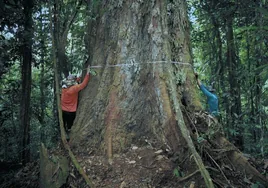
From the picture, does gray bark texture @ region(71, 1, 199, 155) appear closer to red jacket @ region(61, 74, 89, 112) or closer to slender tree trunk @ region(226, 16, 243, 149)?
red jacket @ region(61, 74, 89, 112)

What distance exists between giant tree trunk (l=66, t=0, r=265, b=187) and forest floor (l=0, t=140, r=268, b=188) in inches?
6.0

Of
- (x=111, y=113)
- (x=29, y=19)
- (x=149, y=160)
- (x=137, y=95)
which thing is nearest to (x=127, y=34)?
(x=137, y=95)

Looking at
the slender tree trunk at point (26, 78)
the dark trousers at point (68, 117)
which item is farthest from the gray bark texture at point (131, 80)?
the slender tree trunk at point (26, 78)

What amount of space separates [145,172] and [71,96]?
237 centimetres

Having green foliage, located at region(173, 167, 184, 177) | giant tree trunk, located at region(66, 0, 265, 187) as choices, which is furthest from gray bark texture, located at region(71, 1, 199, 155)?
green foliage, located at region(173, 167, 184, 177)

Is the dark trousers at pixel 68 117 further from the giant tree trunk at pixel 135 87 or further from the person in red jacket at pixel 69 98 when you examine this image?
the giant tree trunk at pixel 135 87

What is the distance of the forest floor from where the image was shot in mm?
4305

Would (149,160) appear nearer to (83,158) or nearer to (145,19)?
(83,158)

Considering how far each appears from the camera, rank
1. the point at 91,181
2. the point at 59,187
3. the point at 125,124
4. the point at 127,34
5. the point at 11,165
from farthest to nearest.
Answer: the point at 11,165, the point at 127,34, the point at 125,124, the point at 59,187, the point at 91,181

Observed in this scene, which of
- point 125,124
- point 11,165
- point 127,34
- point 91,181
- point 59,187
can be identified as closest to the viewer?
point 91,181

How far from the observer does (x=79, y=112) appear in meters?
5.58

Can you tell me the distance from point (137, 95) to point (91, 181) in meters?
1.66

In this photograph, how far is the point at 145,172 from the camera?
451 centimetres

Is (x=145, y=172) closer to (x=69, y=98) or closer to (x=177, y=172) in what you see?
(x=177, y=172)
